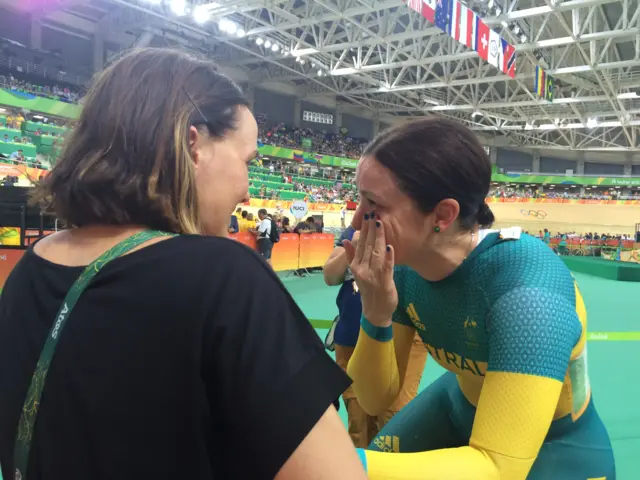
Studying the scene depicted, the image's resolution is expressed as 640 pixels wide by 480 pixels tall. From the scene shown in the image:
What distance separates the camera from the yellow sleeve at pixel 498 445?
0.95m

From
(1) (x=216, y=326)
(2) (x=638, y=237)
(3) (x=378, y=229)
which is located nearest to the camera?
(1) (x=216, y=326)

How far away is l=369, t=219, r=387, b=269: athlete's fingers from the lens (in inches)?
47.2

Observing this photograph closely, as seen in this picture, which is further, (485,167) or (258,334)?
(485,167)

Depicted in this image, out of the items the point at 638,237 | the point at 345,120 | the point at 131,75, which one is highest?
the point at 345,120

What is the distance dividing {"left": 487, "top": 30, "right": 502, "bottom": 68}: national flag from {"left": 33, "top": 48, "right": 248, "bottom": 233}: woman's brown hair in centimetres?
963

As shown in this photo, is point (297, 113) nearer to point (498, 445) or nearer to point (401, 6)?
point (401, 6)

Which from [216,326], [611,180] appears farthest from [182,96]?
[611,180]

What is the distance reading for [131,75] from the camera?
81 centimetres

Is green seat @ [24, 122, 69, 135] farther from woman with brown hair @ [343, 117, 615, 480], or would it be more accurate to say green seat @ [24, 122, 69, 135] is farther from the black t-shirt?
the black t-shirt

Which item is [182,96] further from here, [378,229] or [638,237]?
[638,237]

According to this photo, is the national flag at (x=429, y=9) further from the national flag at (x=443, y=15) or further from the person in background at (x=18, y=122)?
the person in background at (x=18, y=122)

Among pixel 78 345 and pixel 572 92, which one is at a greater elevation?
pixel 572 92

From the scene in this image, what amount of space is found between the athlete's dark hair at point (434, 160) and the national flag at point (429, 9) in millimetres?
6890

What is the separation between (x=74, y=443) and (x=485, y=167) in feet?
3.61
